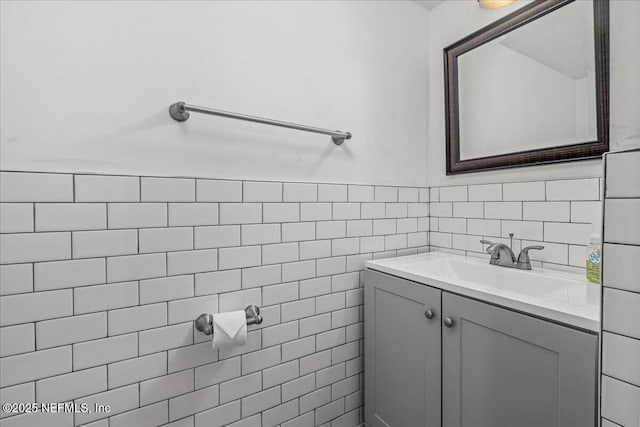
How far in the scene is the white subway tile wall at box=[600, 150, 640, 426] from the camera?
51cm

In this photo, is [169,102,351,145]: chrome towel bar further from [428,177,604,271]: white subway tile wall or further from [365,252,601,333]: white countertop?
[428,177,604,271]: white subway tile wall

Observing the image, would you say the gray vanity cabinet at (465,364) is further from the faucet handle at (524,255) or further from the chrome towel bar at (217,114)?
the chrome towel bar at (217,114)

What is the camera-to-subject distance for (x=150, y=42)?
1050 mm

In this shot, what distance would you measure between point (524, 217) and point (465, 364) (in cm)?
69

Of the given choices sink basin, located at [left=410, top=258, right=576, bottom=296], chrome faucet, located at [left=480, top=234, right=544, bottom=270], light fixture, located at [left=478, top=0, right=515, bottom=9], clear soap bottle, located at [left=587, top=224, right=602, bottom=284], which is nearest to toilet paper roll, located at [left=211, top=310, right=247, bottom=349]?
sink basin, located at [left=410, top=258, right=576, bottom=296]

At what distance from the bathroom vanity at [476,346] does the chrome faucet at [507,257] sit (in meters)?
0.04

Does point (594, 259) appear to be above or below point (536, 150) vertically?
below

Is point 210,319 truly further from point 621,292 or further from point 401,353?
point 621,292

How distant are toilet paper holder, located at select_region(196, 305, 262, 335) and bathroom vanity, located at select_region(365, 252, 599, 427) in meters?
0.53

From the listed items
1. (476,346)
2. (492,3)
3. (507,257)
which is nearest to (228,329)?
(476,346)

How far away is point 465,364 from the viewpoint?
1047 millimetres

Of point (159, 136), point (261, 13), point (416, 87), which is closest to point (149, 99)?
point (159, 136)

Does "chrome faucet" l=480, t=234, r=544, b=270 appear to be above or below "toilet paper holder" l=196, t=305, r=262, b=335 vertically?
above

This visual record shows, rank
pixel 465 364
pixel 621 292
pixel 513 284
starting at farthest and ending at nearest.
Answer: pixel 513 284 < pixel 465 364 < pixel 621 292
